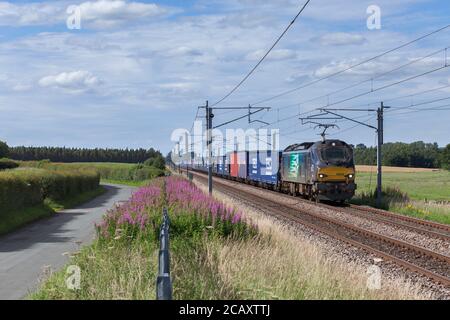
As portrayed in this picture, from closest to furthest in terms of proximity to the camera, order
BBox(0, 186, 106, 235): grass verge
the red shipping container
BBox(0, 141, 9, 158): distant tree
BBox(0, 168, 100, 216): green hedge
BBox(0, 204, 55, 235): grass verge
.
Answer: BBox(0, 204, 55, 235): grass verge < BBox(0, 186, 106, 235): grass verge < BBox(0, 168, 100, 216): green hedge < the red shipping container < BBox(0, 141, 9, 158): distant tree

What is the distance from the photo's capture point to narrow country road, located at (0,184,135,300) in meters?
13.4

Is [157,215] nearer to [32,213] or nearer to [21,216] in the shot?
[21,216]

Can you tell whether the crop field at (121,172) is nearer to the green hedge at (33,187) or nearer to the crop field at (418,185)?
the crop field at (418,185)

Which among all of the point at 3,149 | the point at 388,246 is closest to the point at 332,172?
the point at 388,246

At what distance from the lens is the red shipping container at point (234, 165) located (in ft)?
229

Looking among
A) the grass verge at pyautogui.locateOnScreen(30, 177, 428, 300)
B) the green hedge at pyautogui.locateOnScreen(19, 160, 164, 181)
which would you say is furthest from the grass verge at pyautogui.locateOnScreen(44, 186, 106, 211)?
the green hedge at pyautogui.locateOnScreen(19, 160, 164, 181)

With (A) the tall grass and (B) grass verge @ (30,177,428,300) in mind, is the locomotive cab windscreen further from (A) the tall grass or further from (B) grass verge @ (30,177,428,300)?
(B) grass verge @ (30,177,428,300)

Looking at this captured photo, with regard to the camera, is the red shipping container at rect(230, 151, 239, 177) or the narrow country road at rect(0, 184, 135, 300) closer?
the narrow country road at rect(0, 184, 135, 300)

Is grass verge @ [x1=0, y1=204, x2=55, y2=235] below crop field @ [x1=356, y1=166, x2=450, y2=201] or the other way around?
below

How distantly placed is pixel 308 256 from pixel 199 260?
3024 millimetres

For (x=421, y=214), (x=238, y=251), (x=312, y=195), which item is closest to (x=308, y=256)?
(x=238, y=251)

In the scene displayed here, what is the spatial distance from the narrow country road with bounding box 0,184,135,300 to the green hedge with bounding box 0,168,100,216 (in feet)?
4.75

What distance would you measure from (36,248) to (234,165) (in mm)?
53122
